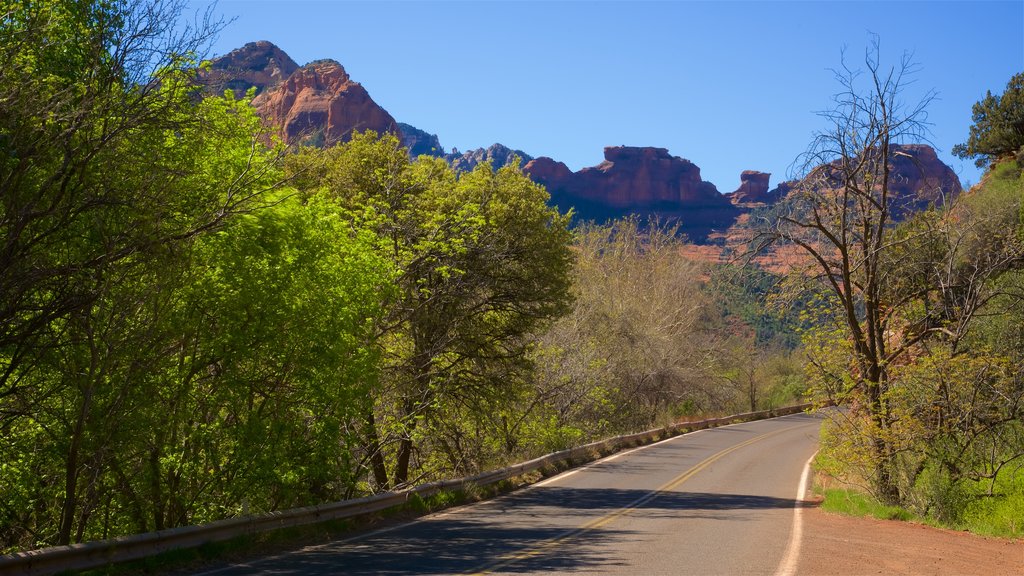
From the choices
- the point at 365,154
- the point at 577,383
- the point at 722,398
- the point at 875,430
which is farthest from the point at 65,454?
the point at 722,398

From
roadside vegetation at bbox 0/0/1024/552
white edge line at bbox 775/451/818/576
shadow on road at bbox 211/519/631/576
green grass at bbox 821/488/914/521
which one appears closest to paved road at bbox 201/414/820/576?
shadow on road at bbox 211/519/631/576

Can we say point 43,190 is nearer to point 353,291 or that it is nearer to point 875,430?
point 353,291

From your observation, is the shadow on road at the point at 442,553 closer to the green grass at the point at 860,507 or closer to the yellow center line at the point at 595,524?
the yellow center line at the point at 595,524

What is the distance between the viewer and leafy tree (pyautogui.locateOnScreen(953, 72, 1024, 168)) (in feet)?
143

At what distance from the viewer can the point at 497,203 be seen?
2220 centimetres

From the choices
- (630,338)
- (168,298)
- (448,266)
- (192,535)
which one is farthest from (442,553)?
(630,338)

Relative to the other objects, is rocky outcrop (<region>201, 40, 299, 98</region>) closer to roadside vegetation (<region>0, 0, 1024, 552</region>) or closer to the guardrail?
roadside vegetation (<region>0, 0, 1024, 552</region>)

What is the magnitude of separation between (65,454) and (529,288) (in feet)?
44.9

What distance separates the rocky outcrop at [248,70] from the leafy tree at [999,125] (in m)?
36.0

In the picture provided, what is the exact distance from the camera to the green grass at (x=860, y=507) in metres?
17.3

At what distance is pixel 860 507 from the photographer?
18.0m

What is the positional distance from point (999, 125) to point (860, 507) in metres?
34.6

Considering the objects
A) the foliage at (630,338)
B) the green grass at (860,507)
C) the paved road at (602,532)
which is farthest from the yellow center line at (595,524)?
the foliage at (630,338)

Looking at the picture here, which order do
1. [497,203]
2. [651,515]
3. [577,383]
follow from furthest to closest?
[577,383]
[497,203]
[651,515]
